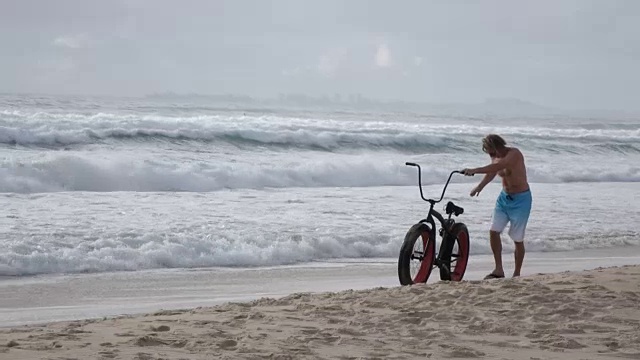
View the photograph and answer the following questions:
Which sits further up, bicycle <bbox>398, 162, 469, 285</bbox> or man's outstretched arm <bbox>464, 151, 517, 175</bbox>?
man's outstretched arm <bbox>464, 151, 517, 175</bbox>

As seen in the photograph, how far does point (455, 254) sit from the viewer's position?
8.91m

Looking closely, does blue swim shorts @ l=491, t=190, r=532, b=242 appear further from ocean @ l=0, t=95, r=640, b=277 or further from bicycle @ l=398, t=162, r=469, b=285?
ocean @ l=0, t=95, r=640, b=277

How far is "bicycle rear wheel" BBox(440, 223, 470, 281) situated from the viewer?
8750 mm

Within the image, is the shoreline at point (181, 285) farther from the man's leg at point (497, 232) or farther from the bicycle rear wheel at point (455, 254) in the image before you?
the man's leg at point (497, 232)

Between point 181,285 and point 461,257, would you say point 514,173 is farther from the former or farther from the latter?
point 181,285

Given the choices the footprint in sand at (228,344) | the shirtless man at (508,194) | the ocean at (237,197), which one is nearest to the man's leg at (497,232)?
the shirtless man at (508,194)

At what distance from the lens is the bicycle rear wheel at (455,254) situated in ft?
28.7

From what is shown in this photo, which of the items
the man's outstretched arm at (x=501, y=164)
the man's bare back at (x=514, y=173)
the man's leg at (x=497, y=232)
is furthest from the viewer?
the man's leg at (x=497, y=232)

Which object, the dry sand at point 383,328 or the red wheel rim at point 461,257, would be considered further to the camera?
the red wheel rim at point 461,257

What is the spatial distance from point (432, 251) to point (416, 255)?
16 centimetres

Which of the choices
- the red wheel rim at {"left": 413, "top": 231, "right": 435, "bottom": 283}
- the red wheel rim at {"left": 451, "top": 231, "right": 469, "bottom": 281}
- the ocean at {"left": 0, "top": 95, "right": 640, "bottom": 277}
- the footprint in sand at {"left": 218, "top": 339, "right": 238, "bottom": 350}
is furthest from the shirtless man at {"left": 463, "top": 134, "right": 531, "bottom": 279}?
the footprint in sand at {"left": 218, "top": 339, "right": 238, "bottom": 350}

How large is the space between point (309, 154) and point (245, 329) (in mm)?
22036

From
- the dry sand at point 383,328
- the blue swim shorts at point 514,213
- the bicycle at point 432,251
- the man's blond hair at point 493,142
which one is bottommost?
the dry sand at point 383,328

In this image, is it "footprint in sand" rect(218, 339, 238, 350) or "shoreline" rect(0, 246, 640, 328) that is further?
"shoreline" rect(0, 246, 640, 328)
